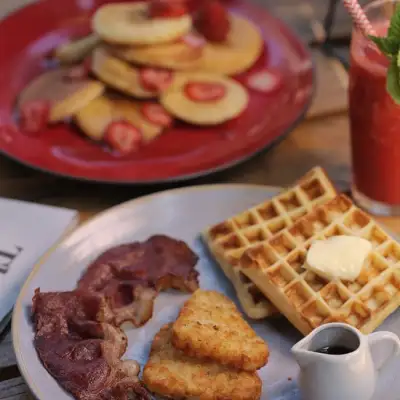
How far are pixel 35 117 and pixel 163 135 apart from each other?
0.35 metres

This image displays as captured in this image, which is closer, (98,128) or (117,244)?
(117,244)

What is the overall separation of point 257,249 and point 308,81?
2.66ft

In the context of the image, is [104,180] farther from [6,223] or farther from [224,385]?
[224,385]

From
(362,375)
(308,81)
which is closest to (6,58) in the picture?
(308,81)

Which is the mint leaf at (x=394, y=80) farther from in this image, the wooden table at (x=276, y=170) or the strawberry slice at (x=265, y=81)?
the strawberry slice at (x=265, y=81)

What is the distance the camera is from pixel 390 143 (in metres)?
1.55

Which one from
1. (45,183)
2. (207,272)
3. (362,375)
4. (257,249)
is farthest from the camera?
(45,183)

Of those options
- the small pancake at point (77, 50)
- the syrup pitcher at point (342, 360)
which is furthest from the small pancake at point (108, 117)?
the syrup pitcher at point (342, 360)

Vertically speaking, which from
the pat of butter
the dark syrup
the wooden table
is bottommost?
the wooden table

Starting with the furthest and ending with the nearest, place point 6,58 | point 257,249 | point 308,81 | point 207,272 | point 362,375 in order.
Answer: point 6,58 → point 308,81 → point 207,272 → point 257,249 → point 362,375

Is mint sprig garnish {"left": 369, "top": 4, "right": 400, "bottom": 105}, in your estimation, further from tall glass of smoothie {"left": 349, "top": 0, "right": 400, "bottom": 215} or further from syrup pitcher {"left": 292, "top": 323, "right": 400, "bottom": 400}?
syrup pitcher {"left": 292, "top": 323, "right": 400, "bottom": 400}

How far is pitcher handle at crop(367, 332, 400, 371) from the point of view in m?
1.08

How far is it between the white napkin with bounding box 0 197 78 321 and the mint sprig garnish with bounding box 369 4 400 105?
78 cm

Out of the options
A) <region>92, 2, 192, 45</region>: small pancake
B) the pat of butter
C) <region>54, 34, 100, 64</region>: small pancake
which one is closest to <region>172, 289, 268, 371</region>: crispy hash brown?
the pat of butter
